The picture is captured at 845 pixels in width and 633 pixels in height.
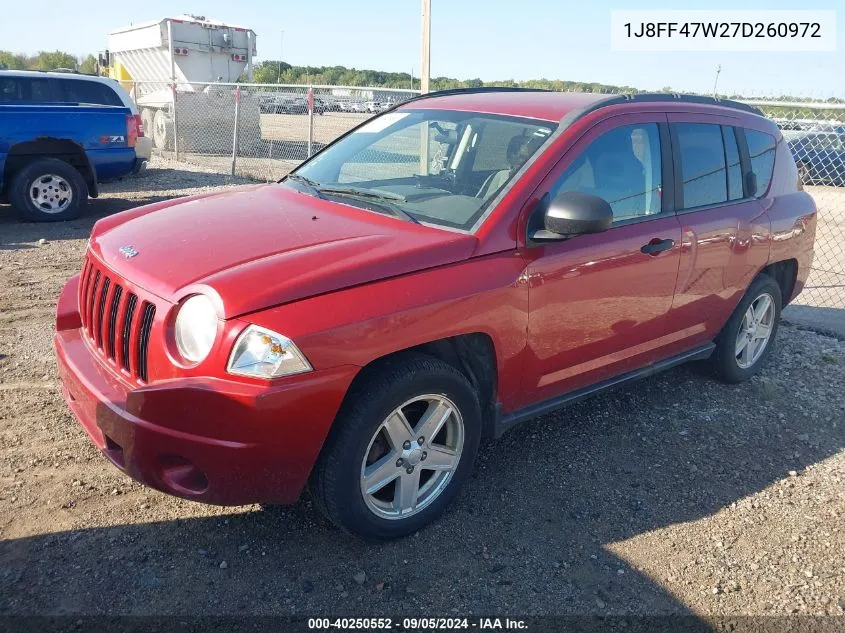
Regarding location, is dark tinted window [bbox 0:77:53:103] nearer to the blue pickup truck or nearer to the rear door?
the blue pickup truck

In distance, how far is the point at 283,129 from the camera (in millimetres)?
18531

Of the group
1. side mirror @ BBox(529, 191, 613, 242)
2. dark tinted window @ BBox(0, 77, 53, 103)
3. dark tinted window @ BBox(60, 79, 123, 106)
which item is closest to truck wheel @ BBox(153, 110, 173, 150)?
dark tinted window @ BBox(60, 79, 123, 106)

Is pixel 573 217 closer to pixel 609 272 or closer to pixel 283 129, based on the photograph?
pixel 609 272

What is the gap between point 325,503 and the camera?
294cm

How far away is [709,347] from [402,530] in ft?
8.63

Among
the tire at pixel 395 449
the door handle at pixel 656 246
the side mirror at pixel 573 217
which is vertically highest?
the side mirror at pixel 573 217

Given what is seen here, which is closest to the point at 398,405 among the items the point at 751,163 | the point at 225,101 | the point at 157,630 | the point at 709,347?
the point at 157,630

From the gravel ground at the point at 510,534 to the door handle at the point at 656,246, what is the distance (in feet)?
3.77

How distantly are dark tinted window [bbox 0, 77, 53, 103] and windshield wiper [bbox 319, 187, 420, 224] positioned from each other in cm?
769

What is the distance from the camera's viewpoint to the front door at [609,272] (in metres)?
3.47

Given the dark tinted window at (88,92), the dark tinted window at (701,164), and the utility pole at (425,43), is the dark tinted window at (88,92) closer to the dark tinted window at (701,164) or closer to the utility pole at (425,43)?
the utility pole at (425,43)

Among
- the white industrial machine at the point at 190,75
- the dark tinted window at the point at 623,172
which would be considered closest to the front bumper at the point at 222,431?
the dark tinted window at the point at 623,172

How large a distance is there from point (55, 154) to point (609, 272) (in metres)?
8.53

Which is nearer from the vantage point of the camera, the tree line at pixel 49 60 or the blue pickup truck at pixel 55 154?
the blue pickup truck at pixel 55 154
